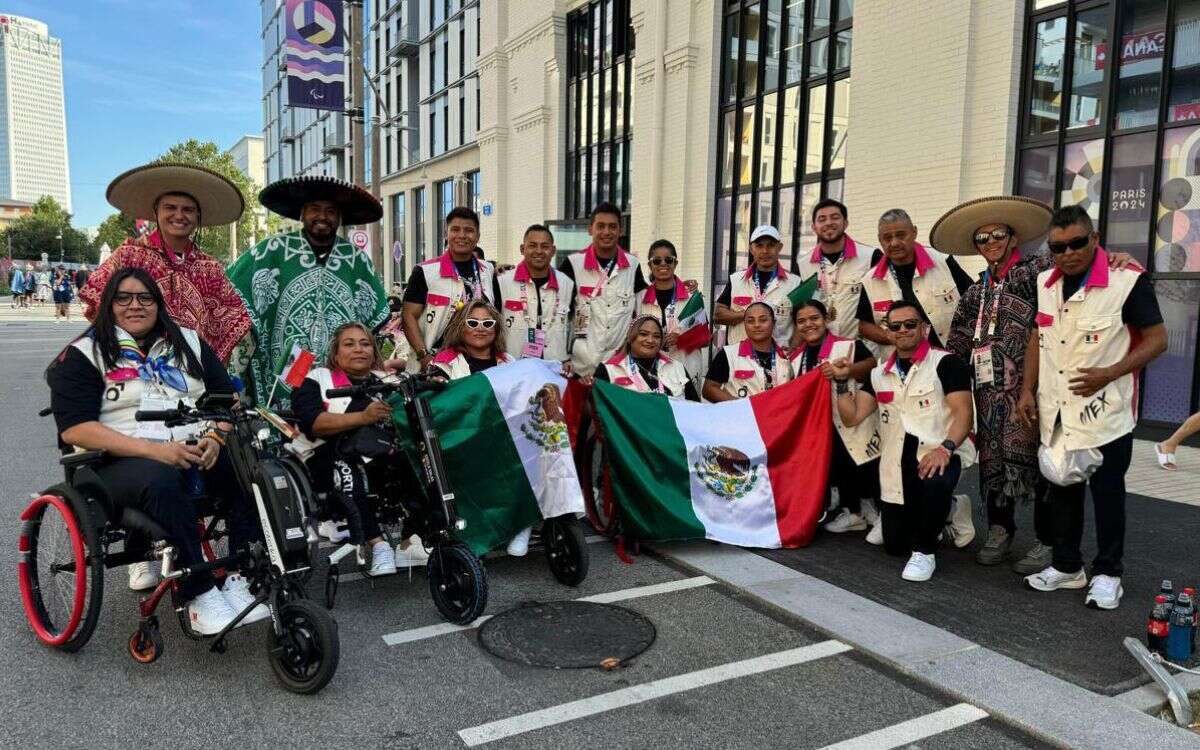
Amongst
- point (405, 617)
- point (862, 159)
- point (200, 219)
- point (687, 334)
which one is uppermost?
point (862, 159)

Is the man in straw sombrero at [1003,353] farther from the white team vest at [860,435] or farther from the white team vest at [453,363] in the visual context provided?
the white team vest at [453,363]

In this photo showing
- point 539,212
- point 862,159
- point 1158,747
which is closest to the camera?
point 1158,747

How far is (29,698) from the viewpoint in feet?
10.5

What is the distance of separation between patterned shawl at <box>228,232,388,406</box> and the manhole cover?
2.11 m

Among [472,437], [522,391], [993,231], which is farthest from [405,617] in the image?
[993,231]

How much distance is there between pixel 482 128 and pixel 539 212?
449 cm

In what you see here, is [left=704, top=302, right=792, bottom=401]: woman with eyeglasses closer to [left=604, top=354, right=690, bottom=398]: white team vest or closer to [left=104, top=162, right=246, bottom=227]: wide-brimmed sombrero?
[left=604, top=354, right=690, bottom=398]: white team vest

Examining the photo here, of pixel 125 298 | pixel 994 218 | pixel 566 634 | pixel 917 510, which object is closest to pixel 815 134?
pixel 994 218

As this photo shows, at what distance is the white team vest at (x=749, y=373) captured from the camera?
5.70 metres

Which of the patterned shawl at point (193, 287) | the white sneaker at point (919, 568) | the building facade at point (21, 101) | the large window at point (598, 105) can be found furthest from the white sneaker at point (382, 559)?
the building facade at point (21, 101)

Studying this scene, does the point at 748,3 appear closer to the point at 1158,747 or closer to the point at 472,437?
the point at 472,437

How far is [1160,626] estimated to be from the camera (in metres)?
3.48

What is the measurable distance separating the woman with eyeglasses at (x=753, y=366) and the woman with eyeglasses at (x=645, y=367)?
0.91 ft

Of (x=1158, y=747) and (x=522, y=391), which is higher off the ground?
(x=522, y=391)
